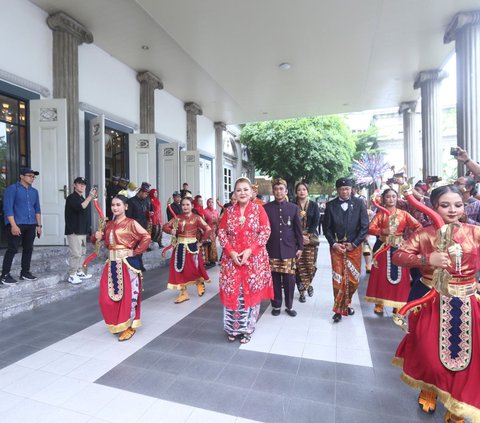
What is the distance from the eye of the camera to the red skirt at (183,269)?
4289 millimetres

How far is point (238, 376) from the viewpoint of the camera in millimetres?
2449

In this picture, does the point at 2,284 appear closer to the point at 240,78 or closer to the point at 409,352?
the point at 409,352

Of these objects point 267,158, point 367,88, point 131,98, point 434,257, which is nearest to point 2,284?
point 434,257

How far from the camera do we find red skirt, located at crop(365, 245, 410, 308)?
141 inches

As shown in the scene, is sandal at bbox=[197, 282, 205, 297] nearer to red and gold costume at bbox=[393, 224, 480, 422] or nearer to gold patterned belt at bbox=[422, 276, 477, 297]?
red and gold costume at bbox=[393, 224, 480, 422]

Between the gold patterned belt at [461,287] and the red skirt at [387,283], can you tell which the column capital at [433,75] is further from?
the gold patterned belt at [461,287]

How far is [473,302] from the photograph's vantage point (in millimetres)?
1776

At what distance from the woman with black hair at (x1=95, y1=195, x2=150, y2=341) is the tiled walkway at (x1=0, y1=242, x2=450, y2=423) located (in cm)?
20

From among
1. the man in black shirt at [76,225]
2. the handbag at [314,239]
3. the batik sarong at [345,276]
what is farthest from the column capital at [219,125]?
the batik sarong at [345,276]

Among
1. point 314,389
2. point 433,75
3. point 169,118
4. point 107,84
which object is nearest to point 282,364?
point 314,389

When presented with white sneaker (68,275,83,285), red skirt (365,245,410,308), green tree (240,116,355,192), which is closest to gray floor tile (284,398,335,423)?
red skirt (365,245,410,308)

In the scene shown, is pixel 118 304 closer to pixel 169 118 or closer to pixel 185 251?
pixel 185 251

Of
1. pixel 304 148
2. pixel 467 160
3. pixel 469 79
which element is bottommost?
pixel 467 160

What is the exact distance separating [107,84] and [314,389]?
740 centimetres
